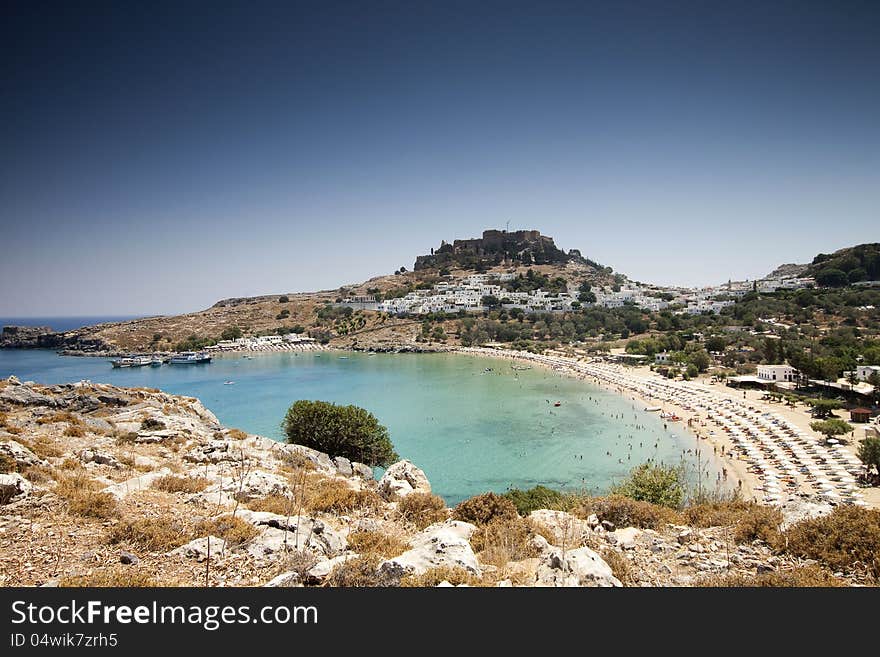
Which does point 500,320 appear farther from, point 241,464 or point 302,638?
point 302,638

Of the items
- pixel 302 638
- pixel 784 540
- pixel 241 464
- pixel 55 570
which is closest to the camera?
pixel 302 638

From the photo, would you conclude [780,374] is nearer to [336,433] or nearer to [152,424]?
[336,433]

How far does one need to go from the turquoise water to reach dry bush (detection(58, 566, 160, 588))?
14865mm

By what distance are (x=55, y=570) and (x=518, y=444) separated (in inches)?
957

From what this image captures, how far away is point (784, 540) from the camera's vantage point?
5527 millimetres

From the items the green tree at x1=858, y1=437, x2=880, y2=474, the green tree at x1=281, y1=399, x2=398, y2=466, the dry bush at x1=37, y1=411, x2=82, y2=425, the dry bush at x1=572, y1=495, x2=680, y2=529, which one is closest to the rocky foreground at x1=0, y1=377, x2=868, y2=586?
the dry bush at x1=572, y1=495, x2=680, y2=529

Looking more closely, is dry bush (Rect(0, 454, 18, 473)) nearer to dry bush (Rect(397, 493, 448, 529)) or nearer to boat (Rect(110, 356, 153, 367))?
dry bush (Rect(397, 493, 448, 529))

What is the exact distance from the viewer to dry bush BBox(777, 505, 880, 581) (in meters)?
4.78

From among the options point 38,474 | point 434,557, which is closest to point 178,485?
point 38,474

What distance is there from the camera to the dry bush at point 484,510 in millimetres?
6938

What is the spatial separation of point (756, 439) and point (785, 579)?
79.0 ft

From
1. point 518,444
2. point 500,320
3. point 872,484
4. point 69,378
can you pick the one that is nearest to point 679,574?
point 872,484

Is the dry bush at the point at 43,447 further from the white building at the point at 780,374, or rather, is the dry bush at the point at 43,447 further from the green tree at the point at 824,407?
the white building at the point at 780,374

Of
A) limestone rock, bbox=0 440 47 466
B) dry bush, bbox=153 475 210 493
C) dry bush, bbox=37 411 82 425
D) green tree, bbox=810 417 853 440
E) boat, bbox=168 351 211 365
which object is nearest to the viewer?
limestone rock, bbox=0 440 47 466
